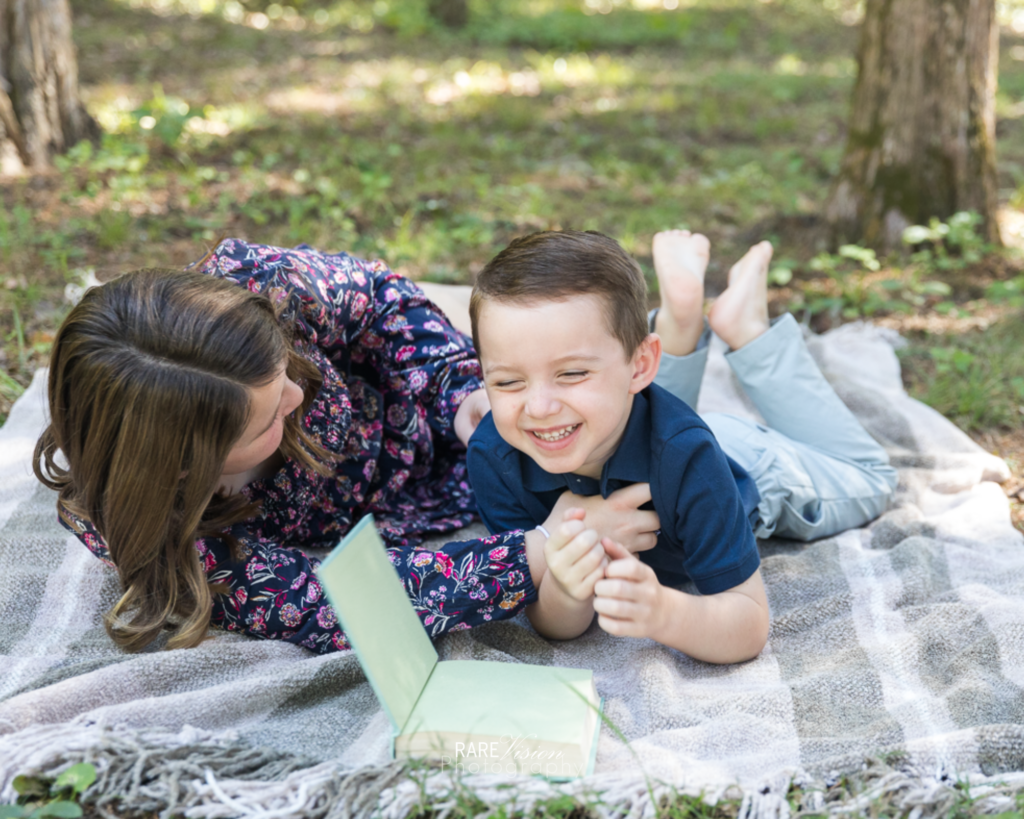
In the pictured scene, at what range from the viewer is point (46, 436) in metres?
1.72

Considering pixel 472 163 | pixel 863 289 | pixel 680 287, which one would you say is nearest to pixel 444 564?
pixel 680 287

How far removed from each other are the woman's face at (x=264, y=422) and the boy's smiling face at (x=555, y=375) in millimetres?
384

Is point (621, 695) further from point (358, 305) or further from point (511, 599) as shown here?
point (358, 305)

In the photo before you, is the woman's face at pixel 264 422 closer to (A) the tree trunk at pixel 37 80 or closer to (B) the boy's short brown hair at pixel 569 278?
(B) the boy's short brown hair at pixel 569 278

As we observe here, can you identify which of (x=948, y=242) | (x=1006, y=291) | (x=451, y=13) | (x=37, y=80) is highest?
(x=451, y=13)

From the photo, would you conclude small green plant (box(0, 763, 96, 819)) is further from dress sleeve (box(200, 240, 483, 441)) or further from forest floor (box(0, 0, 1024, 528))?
forest floor (box(0, 0, 1024, 528))

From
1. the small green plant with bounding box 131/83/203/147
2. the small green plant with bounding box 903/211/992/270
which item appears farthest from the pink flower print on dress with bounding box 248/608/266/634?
the small green plant with bounding box 131/83/203/147

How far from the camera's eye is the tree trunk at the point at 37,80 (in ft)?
12.9

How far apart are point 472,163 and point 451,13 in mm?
4467

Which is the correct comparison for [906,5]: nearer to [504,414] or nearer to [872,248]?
[872,248]

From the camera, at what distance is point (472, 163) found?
5070mm

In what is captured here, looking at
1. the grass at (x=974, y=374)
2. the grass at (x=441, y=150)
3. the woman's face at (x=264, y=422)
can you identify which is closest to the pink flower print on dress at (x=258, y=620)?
the woman's face at (x=264, y=422)

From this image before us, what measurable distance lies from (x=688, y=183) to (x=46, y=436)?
4.03 m

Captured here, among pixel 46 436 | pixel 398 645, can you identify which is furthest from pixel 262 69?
pixel 398 645
